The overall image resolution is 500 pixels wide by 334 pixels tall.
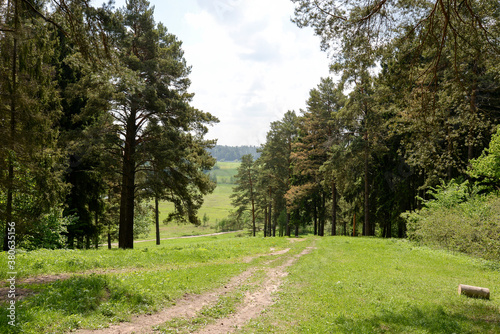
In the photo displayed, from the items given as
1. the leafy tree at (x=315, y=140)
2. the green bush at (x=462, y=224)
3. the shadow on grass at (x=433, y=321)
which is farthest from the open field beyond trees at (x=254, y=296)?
the leafy tree at (x=315, y=140)

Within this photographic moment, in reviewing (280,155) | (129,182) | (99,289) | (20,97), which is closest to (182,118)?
(129,182)

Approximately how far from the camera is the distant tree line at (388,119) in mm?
8422

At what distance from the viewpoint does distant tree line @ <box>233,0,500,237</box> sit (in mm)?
8422

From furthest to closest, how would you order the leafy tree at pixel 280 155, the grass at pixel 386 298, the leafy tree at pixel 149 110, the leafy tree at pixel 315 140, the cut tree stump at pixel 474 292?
1. the leafy tree at pixel 280 155
2. the leafy tree at pixel 315 140
3. the leafy tree at pixel 149 110
4. the cut tree stump at pixel 474 292
5. the grass at pixel 386 298

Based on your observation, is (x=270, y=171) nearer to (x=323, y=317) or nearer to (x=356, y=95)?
(x=356, y=95)

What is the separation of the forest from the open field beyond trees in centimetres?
307

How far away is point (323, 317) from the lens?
755cm

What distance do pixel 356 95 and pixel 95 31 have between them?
2250 centimetres

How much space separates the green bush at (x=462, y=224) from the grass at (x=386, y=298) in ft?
3.16

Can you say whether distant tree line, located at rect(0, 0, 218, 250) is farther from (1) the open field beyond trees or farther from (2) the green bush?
(2) the green bush

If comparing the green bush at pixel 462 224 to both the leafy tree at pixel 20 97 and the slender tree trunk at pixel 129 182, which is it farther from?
the slender tree trunk at pixel 129 182

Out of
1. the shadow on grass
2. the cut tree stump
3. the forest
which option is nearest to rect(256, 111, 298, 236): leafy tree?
the forest

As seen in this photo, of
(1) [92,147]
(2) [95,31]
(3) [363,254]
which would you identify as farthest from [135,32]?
(3) [363,254]

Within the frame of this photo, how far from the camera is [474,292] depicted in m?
8.98
